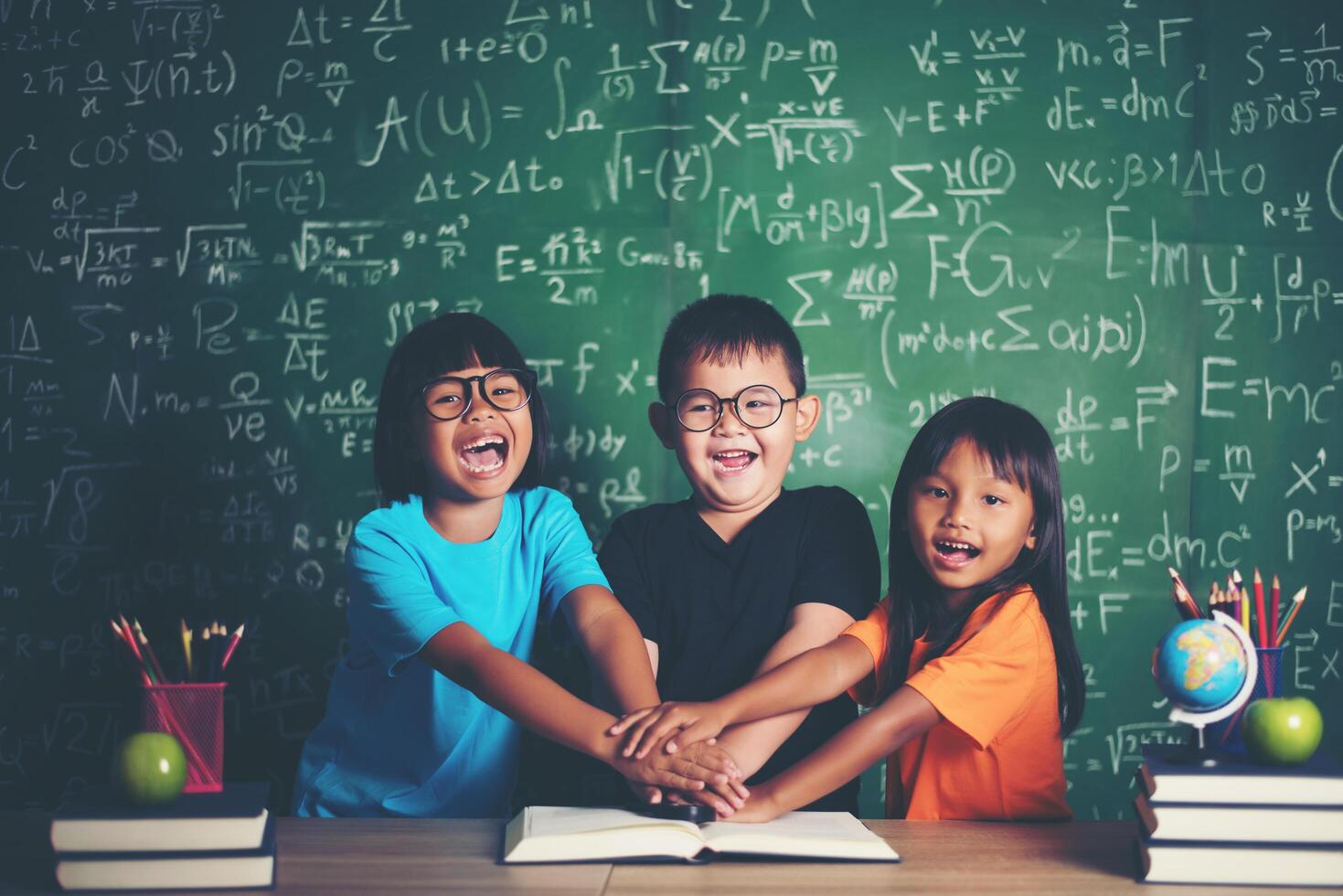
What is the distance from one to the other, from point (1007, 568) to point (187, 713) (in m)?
1.31

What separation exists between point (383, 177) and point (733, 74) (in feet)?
3.36

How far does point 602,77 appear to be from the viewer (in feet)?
10.3

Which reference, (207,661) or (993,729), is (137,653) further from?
(993,729)

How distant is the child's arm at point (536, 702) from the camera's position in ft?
5.46

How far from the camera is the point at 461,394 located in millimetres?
2129

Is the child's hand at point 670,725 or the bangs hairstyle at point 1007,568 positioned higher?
the bangs hairstyle at point 1007,568

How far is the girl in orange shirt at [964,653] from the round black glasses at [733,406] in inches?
10.9

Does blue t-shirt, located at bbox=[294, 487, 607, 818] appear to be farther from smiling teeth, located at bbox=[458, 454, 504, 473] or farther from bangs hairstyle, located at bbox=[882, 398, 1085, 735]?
bangs hairstyle, located at bbox=[882, 398, 1085, 735]

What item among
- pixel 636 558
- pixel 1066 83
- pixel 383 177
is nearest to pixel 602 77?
pixel 383 177

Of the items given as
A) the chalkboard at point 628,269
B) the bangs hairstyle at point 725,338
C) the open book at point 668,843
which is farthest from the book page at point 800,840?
the chalkboard at point 628,269

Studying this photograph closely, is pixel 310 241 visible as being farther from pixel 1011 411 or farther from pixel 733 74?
pixel 1011 411

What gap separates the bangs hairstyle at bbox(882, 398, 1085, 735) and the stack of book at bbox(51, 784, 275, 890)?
1.08 meters

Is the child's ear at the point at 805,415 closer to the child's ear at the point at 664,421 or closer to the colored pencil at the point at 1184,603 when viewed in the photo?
the child's ear at the point at 664,421

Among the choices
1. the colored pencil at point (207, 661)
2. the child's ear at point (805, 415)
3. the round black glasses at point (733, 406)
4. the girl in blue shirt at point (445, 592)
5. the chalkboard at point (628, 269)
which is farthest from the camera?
the chalkboard at point (628, 269)
